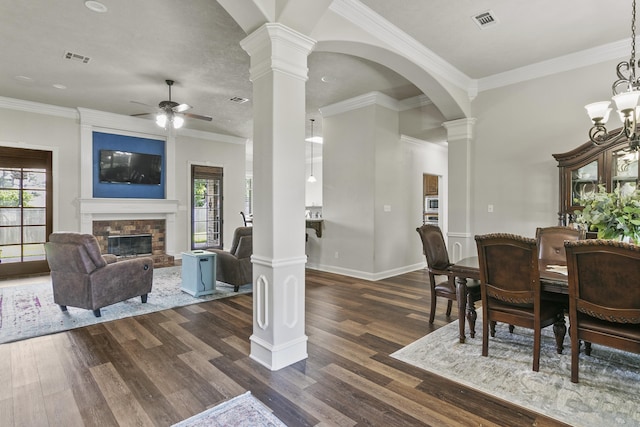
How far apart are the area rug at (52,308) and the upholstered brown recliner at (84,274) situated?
0.15m

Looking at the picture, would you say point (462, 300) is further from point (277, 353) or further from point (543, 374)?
point (277, 353)

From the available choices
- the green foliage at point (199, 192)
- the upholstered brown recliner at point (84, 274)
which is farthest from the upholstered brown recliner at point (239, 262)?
the green foliage at point (199, 192)

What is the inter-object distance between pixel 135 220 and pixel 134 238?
0.40m

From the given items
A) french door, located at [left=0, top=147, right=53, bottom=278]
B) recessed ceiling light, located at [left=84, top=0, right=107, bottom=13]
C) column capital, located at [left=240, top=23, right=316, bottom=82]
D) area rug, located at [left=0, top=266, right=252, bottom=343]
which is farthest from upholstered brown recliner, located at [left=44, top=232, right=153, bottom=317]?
french door, located at [left=0, top=147, right=53, bottom=278]

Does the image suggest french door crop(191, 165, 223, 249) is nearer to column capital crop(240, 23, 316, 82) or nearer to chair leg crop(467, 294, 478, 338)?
column capital crop(240, 23, 316, 82)

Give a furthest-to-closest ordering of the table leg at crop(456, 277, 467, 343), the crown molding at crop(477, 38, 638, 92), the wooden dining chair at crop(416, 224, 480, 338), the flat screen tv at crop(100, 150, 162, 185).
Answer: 1. the flat screen tv at crop(100, 150, 162, 185)
2. the crown molding at crop(477, 38, 638, 92)
3. the wooden dining chair at crop(416, 224, 480, 338)
4. the table leg at crop(456, 277, 467, 343)

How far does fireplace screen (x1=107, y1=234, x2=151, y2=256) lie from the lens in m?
7.15

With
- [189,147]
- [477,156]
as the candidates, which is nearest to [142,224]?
[189,147]

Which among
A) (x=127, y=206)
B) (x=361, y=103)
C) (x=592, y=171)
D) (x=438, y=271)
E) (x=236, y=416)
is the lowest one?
(x=236, y=416)

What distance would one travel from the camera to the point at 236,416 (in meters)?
1.98

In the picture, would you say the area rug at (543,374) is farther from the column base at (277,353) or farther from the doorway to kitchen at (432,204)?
the doorway to kitchen at (432,204)

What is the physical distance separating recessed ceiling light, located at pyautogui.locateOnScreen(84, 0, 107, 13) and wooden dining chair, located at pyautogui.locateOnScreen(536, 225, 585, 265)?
4.91m

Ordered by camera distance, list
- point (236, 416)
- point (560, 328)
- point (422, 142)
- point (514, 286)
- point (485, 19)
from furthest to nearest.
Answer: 1. point (422, 142)
2. point (485, 19)
3. point (560, 328)
4. point (514, 286)
5. point (236, 416)

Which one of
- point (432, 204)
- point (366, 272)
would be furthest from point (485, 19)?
point (432, 204)
